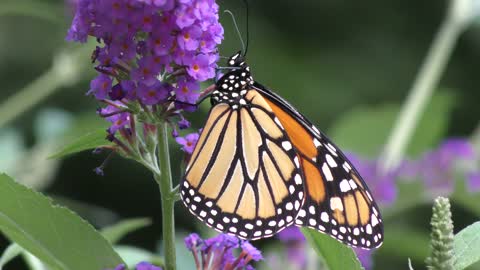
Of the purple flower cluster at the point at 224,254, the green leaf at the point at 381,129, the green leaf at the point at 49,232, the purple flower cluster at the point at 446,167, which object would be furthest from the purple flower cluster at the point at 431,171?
the green leaf at the point at 49,232

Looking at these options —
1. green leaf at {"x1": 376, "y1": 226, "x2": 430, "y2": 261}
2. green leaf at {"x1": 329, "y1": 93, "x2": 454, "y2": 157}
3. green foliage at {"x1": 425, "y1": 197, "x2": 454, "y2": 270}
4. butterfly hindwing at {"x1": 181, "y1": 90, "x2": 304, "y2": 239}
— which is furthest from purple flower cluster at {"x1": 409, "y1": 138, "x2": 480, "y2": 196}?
green foliage at {"x1": 425, "y1": 197, "x2": 454, "y2": 270}

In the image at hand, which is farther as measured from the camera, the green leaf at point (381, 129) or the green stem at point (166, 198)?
the green leaf at point (381, 129)

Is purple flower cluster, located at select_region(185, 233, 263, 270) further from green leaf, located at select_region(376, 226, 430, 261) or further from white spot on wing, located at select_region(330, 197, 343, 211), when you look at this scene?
green leaf, located at select_region(376, 226, 430, 261)

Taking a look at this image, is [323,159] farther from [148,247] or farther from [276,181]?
[148,247]

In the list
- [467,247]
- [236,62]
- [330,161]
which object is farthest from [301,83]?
[467,247]

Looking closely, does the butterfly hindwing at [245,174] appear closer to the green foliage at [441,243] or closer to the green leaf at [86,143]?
the green leaf at [86,143]

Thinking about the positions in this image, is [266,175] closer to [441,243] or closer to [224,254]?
[224,254]
